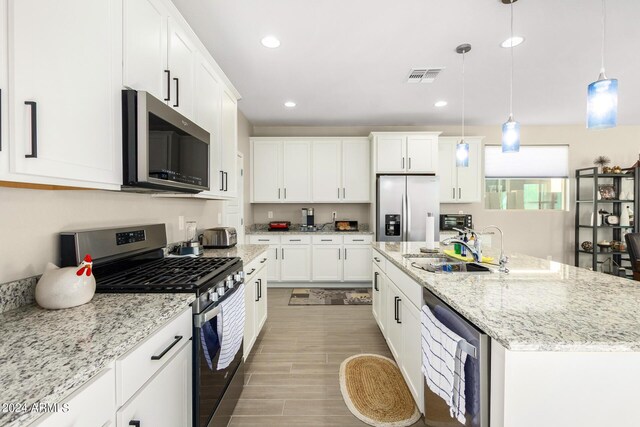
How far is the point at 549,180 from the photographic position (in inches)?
213

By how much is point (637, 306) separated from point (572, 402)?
22.9 inches

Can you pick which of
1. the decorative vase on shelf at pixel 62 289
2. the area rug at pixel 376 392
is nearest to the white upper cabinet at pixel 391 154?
the area rug at pixel 376 392

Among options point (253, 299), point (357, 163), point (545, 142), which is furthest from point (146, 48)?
point (545, 142)

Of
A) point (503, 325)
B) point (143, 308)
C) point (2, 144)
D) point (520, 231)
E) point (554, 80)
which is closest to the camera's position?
point (2, 144)

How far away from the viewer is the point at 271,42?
2.60 m

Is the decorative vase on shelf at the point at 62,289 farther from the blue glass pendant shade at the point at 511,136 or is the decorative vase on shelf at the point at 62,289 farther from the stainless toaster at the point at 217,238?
the blue glass pendant shade at the point at 511,136

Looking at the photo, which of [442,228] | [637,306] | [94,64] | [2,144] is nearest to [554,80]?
[442,228]

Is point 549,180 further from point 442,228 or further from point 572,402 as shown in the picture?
point 572,402

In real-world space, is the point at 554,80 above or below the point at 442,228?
above

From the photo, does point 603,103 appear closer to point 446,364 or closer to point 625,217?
point 446,364

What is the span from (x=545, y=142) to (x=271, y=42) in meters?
5.13

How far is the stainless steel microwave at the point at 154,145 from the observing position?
1.36m

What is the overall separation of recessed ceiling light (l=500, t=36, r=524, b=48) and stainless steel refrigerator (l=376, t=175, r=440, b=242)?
223 centimetres

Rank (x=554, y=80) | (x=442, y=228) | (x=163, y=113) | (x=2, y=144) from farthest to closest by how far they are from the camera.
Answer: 1. (x=442, y=228)
2. (x=554, y=80)
3. (x=163, y=113)
4. (x=2, y=144)
